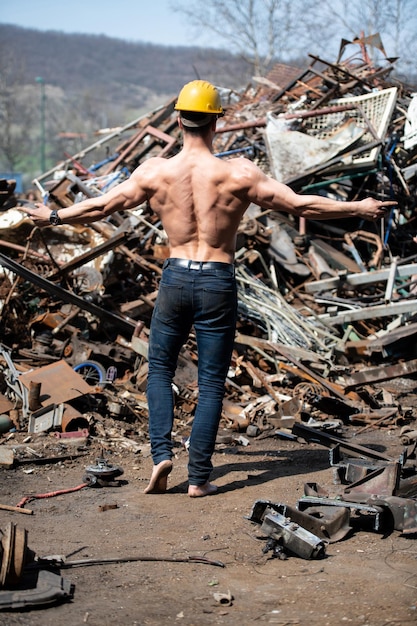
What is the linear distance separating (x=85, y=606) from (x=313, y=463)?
2.70 meters

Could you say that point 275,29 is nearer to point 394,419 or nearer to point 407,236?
point 407,236

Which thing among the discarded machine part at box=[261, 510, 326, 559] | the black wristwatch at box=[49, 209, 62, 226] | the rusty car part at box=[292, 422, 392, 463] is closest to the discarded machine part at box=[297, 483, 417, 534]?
the discarded machine part at box=[261, 510, 326, 559]

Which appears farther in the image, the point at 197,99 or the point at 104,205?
the point at 104,205

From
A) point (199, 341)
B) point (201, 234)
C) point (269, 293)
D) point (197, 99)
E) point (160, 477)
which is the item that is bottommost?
point (160, 477)

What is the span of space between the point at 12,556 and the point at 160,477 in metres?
1.65

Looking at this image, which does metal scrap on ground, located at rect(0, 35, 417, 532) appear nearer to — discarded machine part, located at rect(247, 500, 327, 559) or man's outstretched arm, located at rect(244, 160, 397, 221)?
discarded machine part, located at rect(247, 500, 327, 559)

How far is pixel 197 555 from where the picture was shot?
11.8 ft

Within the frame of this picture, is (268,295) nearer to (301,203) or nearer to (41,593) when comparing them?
(301,203)

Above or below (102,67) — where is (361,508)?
below

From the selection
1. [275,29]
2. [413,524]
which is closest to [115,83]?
[275,29]

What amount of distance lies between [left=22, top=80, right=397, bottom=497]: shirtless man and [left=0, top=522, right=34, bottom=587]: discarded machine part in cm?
153

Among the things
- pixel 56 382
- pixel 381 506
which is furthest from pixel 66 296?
pixel 381 506

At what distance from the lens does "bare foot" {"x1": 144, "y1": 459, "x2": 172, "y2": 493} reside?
4.52 m

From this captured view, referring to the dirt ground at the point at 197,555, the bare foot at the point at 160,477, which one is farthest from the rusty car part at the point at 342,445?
the bare foot at the point at 160,477
